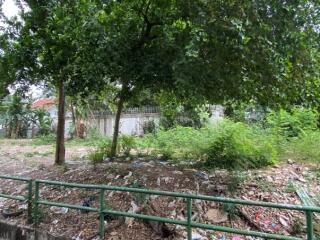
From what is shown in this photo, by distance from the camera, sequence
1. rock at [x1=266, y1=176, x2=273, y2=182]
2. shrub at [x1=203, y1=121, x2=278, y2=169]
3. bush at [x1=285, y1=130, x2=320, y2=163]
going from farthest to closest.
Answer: bush at [x1=285, y1=130, x2=320, y2=163] → shrub at [x1=203, y1=121, x2=278, y2=169] → rock at [x1=266, y1=176, x2=273, y2=182]

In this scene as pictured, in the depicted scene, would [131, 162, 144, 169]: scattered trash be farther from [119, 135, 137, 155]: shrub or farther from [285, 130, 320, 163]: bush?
[285, 130, 320, 163]: bush

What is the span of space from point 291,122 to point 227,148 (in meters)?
2.73

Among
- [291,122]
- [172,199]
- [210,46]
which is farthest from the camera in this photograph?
[291,122]

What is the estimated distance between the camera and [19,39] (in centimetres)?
757

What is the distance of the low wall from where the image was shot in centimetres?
601

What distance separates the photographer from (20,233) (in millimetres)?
6211

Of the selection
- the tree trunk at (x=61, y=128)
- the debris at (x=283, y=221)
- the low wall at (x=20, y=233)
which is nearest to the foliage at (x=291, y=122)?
the debris at (x=283, y=221)

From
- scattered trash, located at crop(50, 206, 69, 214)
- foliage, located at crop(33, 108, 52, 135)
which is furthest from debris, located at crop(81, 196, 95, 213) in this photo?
foliage, located at crop(33, 108, 52, 135)

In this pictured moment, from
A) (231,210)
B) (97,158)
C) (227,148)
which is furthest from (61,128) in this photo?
(231,210)

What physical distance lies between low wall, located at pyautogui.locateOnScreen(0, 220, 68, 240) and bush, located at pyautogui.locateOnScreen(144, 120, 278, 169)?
3086 millimetres

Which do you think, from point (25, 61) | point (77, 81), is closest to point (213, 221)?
point (77, 81)

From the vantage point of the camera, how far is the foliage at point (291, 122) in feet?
30.1

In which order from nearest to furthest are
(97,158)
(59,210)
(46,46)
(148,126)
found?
(59,210)
(46,46)
(97,158)
(148,126)

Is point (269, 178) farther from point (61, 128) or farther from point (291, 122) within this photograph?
point (61, 128)
